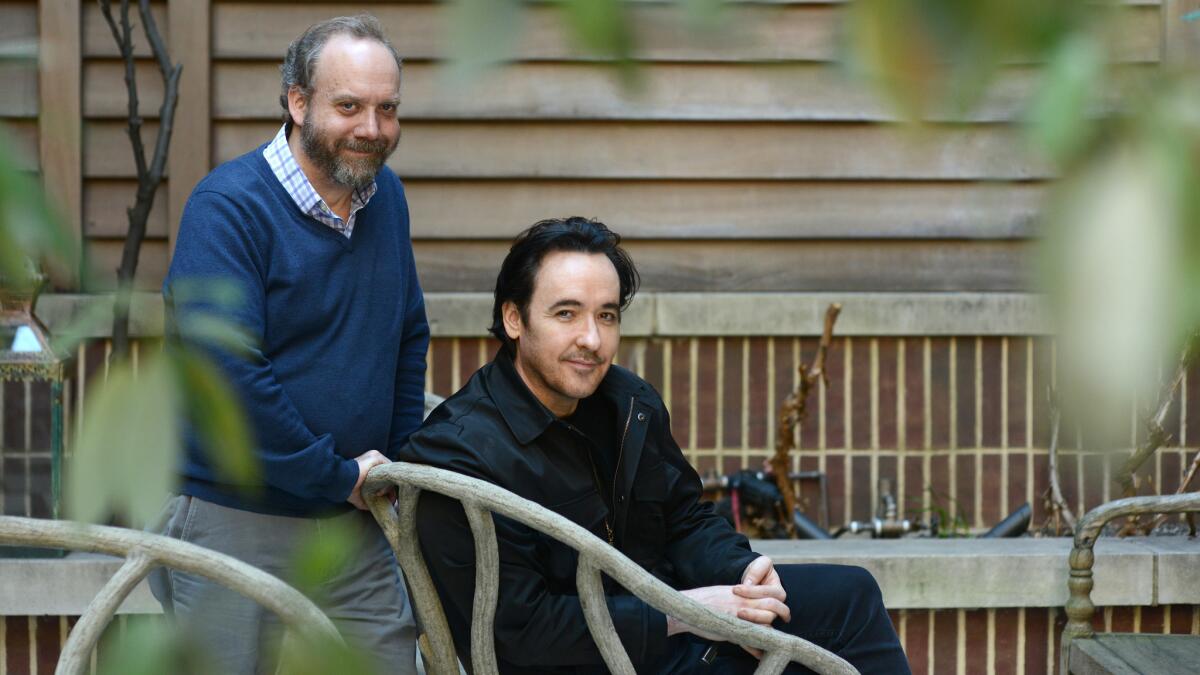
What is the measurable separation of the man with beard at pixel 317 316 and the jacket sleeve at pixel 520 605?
0.48ft

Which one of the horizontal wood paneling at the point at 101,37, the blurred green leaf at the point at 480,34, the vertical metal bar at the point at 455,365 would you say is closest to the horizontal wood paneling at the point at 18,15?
the horizontal wood paneling at the point at 101,37

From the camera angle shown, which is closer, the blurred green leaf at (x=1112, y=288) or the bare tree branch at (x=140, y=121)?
the blurred green leaf at (x=1112, y=288)

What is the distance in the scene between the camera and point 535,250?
2311 mm

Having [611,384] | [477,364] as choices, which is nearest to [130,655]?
[611,384]

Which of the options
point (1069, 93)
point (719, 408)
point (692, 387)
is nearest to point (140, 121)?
point (692, 387)

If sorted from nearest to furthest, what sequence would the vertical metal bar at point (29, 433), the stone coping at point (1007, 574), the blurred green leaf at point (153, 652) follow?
the blurred green leaf at point (153, 652), the stone coping at point (1007, 574), the vertical metal bar at point (29, 433)

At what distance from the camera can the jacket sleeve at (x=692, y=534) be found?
2.43 metres

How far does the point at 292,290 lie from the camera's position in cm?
226

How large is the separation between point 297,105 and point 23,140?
1.69 m

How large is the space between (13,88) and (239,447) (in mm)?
179

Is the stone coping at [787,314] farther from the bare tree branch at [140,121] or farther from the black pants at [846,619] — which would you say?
the black pants at [846,619]

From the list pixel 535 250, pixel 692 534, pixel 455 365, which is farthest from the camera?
pixel 455 365

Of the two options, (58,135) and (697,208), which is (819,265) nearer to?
(697,208)

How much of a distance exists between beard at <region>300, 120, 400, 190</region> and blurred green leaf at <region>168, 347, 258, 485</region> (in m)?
1.56
